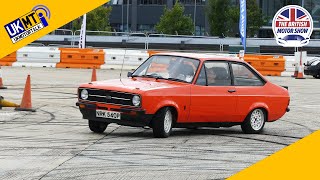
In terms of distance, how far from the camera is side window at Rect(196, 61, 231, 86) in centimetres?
1309

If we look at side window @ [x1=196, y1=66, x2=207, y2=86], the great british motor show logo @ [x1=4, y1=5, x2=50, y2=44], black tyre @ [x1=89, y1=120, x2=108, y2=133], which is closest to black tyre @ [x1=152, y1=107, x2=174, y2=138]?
side window @ [x1=196, y1=66, x2=207, y2=86]

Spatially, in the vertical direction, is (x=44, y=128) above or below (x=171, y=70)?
below

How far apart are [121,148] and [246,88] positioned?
3496 millimetres

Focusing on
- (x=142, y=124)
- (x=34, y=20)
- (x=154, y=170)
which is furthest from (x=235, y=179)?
(x=34, y=20)

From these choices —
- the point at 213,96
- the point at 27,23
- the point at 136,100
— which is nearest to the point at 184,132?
the point at 213,96

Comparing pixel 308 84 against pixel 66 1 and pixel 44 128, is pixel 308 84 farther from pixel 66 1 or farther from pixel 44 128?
pixel 44 128

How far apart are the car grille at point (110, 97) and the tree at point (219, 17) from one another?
192 feet

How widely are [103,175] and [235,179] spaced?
1496mm

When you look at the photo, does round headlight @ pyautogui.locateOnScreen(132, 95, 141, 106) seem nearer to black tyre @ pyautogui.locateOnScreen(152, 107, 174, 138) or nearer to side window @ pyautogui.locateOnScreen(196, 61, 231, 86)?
black tyre @ pyautogui.locateOnScreen(152, 107, 174, 138)

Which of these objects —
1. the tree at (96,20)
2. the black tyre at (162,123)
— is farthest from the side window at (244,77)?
the tree at (96,20)

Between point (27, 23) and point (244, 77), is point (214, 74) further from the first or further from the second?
point (27, 23)

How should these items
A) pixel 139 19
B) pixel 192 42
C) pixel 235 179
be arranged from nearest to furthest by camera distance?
1. pixel 235 179
2. pixel 192 42
3. pixel 139 19

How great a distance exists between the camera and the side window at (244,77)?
538 inches

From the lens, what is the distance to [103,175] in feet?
28.8
